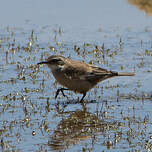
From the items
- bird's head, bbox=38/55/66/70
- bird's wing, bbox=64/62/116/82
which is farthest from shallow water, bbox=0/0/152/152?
bird's head, bbox=38/55/66/70

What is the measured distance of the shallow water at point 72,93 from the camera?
339 inches

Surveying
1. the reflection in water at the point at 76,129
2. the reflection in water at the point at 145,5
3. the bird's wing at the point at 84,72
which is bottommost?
the reflection in water at the point at 76,129

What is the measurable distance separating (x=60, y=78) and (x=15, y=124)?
225 centimetres

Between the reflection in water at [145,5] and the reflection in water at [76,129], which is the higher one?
the reflection in water at [145,5]

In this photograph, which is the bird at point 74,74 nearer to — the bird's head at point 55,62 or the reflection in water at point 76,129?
the bird's head at point 55,62

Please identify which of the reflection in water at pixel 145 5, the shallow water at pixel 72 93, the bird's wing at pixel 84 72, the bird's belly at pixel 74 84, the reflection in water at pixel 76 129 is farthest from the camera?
the reflection in water at pixel 145 5

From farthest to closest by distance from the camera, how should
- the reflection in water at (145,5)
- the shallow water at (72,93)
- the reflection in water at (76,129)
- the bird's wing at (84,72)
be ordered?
the reflection in water at (145,5) < the bird's wing at (84,72) < the shallow water at (72,93) < the reflection in water at (76,129)

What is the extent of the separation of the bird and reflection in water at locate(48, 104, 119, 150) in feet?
3.80

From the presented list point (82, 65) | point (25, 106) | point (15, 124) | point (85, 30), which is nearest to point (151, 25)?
point (85, 30)

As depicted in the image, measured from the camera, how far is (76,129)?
916 centimetres

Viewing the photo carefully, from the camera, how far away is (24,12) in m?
20.6

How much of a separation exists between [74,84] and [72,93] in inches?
32.4

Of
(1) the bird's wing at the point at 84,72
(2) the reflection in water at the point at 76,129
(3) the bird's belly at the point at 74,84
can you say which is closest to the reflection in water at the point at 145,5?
(1) the bird's wing at the point at 84,72

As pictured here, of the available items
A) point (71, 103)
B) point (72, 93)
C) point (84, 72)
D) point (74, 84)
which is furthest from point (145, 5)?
point (71, 103)
